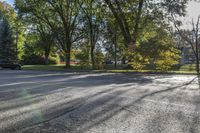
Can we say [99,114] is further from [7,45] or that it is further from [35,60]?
[35,60]

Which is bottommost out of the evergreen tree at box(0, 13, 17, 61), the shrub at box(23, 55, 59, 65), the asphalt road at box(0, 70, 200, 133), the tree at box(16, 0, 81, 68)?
the asphalt road at box(0, 70, 200, 133)

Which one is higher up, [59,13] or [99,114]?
[59,13]

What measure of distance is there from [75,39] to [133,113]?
4414 centimetres

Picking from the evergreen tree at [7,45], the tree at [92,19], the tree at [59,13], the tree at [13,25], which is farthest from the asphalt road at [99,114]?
the tree at [13,25]

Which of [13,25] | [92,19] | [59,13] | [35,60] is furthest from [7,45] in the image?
[35,60]

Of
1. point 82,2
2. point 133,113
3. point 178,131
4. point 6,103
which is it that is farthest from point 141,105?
point 82,2

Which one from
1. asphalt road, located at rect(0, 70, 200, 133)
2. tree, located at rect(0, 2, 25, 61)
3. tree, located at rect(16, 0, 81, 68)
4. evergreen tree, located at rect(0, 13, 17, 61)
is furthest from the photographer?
tree, located at rect(0, 2, 25, 61)

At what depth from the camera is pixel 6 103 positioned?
8.52 meters

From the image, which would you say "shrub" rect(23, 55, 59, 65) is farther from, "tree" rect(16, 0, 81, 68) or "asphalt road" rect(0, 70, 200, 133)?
"asphalt road" rect(0, 70, 200, 133)

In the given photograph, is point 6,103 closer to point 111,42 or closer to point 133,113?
point 133,113

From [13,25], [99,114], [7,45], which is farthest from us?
[13,25]

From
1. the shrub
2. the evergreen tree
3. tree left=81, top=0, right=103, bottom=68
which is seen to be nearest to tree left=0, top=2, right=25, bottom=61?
the shrub

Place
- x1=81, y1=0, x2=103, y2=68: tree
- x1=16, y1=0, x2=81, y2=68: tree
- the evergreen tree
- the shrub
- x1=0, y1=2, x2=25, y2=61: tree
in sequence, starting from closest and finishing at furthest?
x1=81, y1=0, x2=103, y2=68: tree
x1=16, y1=0, x2=81, y2=68: tree
the evergreen tree
x1=0, y1=2, x2=25, y2=61: tree
the shrub

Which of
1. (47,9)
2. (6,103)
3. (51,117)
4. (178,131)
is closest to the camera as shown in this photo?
(178,131)
